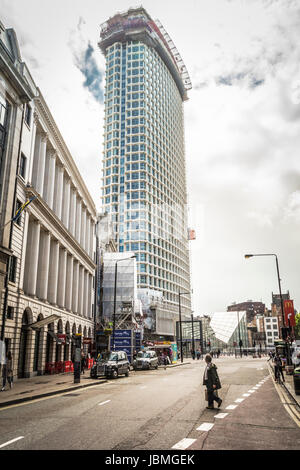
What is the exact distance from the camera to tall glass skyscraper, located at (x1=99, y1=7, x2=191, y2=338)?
4437 inches

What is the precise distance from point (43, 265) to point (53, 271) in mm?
Answer: 3254

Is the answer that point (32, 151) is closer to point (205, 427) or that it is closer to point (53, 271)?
point (53, 271)

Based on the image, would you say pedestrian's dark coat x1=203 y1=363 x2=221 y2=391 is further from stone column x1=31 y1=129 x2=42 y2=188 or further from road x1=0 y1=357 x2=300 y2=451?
stone column x1=31 y1=129 x2=42 y2=188

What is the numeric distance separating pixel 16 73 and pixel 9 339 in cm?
2007

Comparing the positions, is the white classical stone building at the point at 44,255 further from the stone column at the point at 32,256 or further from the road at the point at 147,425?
the road at the point at 147,425

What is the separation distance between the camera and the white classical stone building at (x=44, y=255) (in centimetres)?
2920

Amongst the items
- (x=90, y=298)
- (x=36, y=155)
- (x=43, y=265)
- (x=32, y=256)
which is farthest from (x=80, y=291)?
(x=36, y=155)

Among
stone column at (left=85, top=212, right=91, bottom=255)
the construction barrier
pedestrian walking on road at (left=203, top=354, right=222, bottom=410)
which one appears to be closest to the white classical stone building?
the construction barrier

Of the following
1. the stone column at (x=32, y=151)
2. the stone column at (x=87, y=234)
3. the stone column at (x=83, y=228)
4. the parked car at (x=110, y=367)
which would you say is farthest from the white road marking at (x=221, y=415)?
the stone column at (x=87, y=234)

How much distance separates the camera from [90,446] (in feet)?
24.0

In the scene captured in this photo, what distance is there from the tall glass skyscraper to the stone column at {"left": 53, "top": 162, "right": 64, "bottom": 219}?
61538 millimetres

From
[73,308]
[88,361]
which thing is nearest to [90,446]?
[88,361]

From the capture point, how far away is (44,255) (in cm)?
3631
